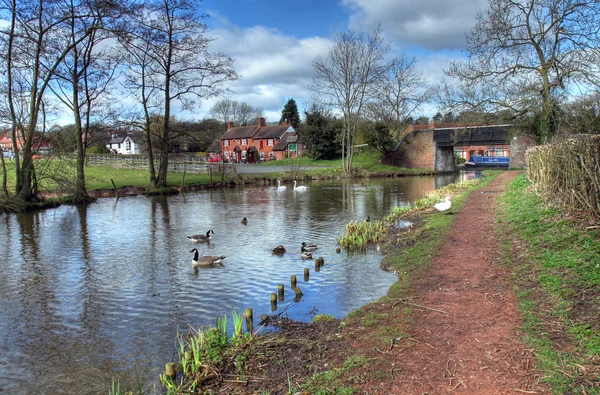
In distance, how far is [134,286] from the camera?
33.1 ft

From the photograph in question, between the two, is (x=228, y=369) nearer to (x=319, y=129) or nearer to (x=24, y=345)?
(x=24, y=345)

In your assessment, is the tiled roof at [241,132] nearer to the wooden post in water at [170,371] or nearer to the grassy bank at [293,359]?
the grassy bank at [293,359]

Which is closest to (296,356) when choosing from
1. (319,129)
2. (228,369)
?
(228,369)

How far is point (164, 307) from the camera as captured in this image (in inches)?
341

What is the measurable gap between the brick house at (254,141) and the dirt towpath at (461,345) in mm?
73357

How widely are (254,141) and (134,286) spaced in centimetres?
7591

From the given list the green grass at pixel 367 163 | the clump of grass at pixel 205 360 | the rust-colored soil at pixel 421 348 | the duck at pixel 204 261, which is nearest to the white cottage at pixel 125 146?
the green grass at pixel 367 163

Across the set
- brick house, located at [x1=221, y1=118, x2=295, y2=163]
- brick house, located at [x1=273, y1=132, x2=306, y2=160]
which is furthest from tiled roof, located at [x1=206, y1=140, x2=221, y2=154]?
brick house, located at [x1=273, y1=132, x2=306, y2=160]

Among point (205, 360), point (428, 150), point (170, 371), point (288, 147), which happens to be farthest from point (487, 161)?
point (170, 371)

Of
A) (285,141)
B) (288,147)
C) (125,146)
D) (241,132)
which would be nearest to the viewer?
(288,147)

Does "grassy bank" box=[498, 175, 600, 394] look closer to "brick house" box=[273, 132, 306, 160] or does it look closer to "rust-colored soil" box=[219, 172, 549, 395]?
"rust-colored soil" box=[219, 172, 549, 395]

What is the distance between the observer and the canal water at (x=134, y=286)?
21.4ft

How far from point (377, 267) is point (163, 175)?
25.9m

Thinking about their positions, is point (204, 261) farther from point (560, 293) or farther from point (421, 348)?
point (560, 293)
